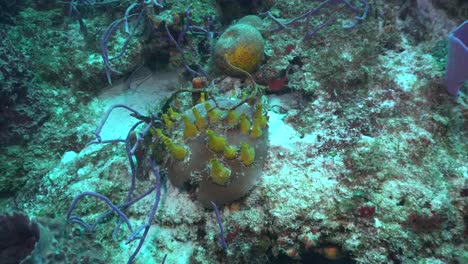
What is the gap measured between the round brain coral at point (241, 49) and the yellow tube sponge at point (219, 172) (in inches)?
57.4

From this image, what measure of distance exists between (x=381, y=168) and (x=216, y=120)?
146 cm

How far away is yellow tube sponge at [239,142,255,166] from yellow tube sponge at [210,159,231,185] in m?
0.15

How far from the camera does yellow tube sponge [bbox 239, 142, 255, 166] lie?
2240 mm

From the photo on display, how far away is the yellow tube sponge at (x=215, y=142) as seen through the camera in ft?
7.36

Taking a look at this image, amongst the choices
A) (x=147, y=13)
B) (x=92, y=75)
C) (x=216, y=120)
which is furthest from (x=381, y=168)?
(x=92, y=75)

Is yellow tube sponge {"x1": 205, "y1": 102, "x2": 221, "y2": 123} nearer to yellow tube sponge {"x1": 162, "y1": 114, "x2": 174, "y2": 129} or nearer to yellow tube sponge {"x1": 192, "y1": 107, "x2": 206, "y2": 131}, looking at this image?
yellow tube sponge {"x1": 192, "y1": 107, "x2": 206, "y2": 131}

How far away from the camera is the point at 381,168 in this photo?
226cm

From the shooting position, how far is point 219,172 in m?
2.18

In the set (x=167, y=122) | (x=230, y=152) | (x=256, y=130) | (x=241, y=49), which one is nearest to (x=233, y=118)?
(x=256, y=130)

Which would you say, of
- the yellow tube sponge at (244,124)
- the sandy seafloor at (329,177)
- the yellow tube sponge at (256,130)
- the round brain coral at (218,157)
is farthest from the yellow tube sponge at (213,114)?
the sandy seafloor at (329,177)

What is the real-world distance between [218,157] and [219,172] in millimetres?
195

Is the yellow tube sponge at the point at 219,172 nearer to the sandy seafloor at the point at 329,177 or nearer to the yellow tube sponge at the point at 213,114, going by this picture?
the sandy seafloor at the point at 329,177

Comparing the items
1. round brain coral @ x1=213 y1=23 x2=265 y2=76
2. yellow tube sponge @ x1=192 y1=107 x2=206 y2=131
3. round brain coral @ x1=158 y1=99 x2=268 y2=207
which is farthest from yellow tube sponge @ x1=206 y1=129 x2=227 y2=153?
round brain coral @ x1=213 y1=23 x2=265 y2=76

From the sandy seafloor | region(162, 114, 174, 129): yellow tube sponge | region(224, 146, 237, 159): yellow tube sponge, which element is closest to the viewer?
the sandy seafloor
